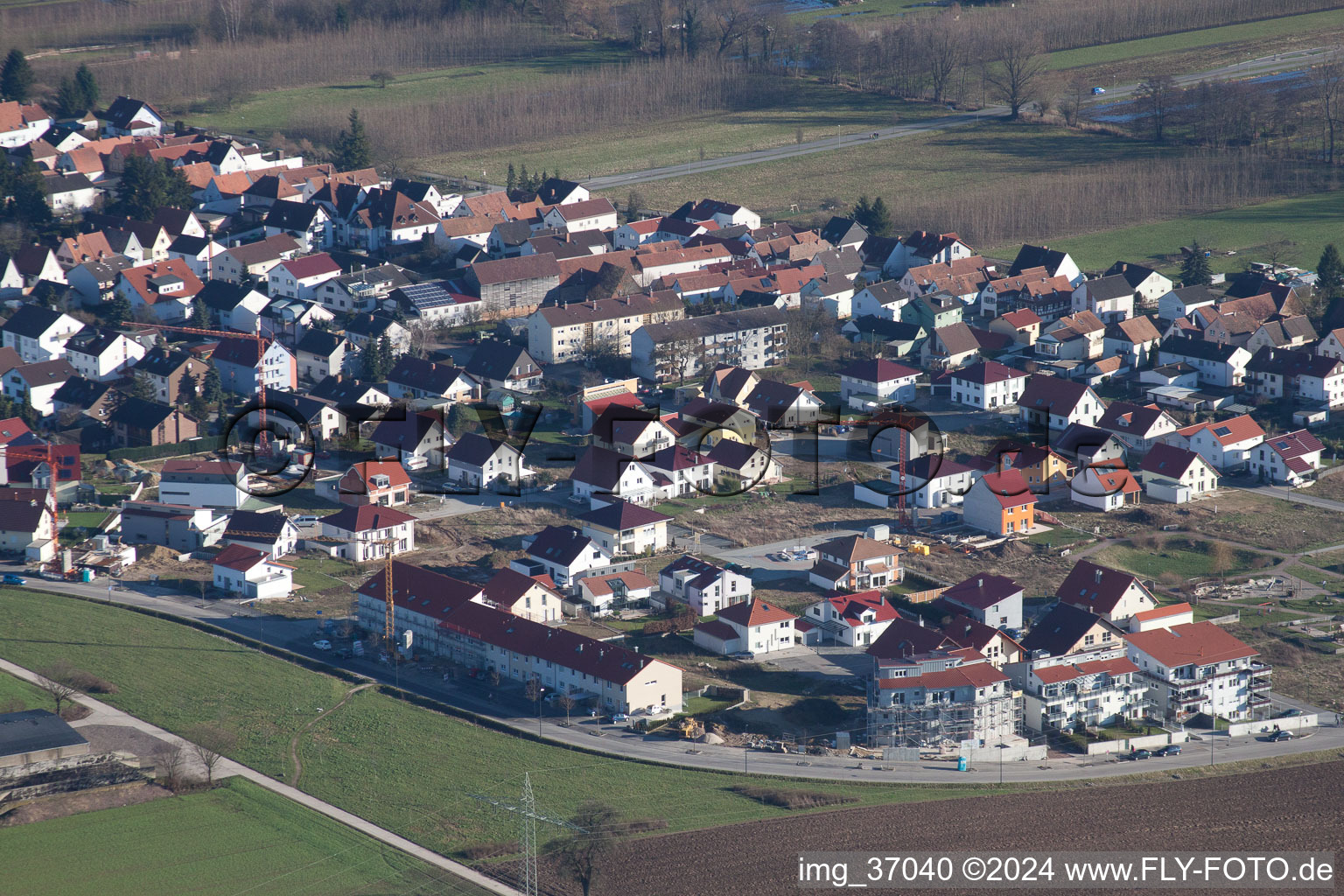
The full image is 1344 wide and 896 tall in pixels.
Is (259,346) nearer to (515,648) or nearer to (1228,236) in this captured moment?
(515,648)

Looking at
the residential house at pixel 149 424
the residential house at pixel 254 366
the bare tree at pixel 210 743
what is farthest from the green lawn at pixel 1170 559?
the residential house at pixel 254 366

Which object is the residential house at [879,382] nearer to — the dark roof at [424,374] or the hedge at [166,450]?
the dark roof at [424,374]

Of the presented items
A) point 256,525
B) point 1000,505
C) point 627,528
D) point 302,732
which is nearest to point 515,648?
point 302,732

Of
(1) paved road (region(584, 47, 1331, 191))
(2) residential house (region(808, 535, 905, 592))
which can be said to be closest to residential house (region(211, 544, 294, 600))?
(2) residential house (region(808, 535, 905, 592))

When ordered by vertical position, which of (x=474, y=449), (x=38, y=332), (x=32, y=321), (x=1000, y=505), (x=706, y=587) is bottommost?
(x=706, y=587)

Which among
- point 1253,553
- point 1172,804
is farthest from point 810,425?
point 1172,804

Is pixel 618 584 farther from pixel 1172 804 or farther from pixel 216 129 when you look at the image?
pixel 216 129
